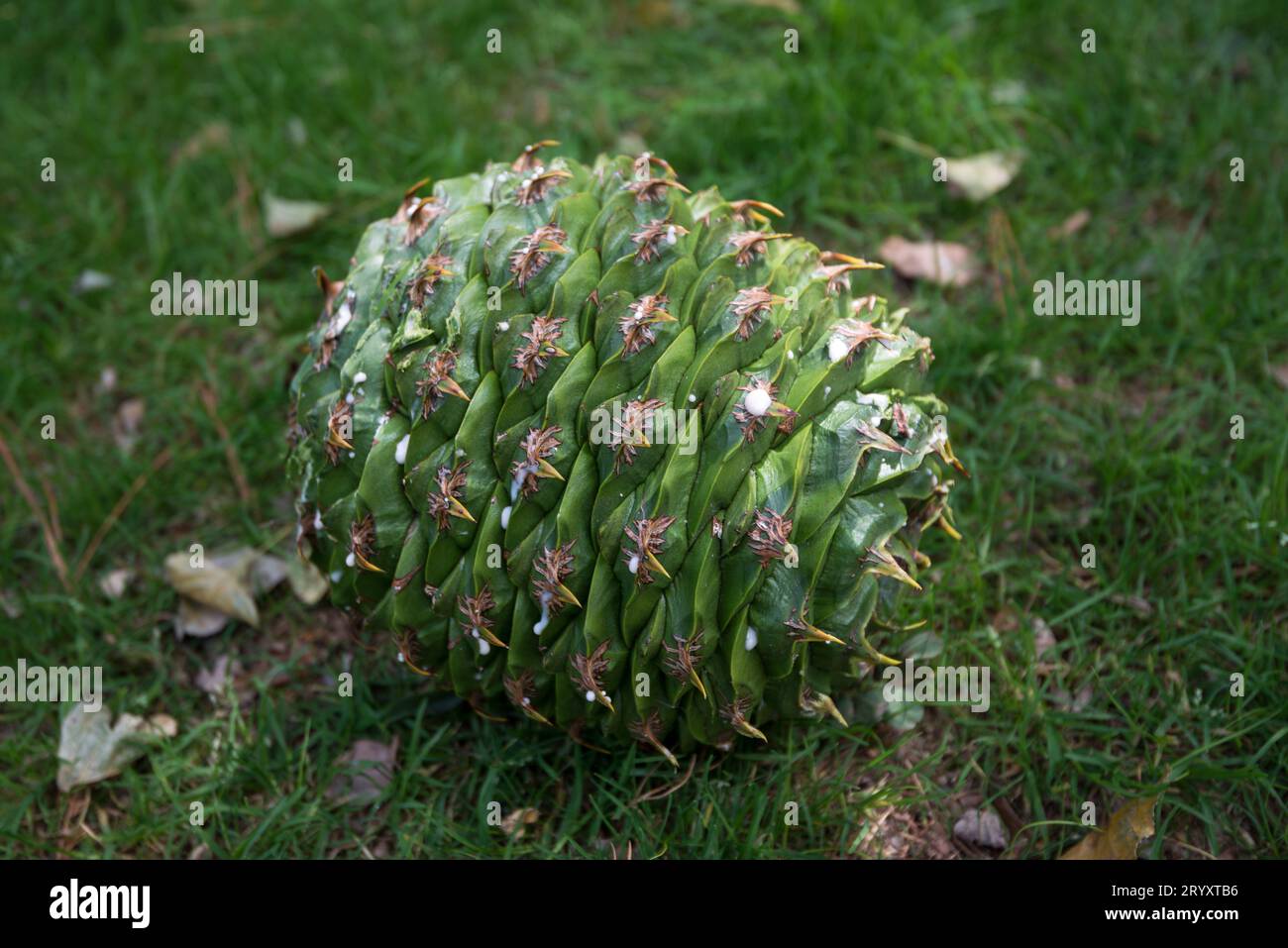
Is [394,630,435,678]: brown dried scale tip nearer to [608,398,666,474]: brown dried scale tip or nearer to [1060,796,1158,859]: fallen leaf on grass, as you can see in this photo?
[608,398,666,474]: brown dried scale tip

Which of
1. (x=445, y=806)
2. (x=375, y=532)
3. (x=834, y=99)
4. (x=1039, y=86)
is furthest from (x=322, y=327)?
(x=1039, y=86)

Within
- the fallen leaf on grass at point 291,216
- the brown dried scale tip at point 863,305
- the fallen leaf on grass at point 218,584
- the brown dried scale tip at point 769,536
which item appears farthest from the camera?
the fallen leaf on grass at point 291,216

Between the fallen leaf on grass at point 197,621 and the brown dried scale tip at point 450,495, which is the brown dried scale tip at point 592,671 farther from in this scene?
the fallen leaf on grass at point 197,621

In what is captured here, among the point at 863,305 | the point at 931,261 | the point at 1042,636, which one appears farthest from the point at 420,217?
the point at 1042,636

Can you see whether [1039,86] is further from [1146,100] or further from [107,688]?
[107,688]

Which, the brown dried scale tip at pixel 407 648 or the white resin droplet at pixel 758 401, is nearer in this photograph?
the white resin droplet at pixel 758 401

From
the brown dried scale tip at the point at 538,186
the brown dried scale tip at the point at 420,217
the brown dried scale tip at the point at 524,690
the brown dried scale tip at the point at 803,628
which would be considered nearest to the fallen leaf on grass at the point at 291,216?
the brown dried scale tip at the point at 420,217

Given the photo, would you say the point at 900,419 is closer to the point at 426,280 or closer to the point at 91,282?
the point at 426,280
